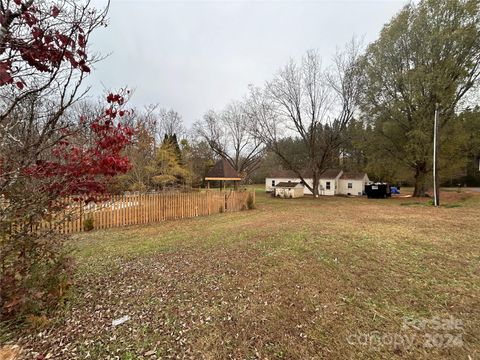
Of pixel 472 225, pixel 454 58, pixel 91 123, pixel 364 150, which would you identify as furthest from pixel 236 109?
pixel 91 123

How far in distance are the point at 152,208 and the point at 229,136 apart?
27.2 m

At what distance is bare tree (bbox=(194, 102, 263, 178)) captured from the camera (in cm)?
3416

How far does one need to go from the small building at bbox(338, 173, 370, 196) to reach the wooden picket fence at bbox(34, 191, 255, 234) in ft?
67.2

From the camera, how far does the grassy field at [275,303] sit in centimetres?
217

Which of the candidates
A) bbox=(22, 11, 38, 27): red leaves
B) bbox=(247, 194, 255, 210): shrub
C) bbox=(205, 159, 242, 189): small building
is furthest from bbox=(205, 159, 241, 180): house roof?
bbox=(22, 11, 38, 27): red leaves

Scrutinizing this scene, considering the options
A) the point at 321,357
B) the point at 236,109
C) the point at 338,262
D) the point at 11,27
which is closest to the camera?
the point at 321,357

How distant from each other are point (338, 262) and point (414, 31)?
20939 millimetres

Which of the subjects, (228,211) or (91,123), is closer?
(91,123)

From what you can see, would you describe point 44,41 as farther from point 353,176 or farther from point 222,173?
point 353,176

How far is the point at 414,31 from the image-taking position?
16.7 meters

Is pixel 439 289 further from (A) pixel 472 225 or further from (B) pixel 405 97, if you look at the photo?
(B) pixel 405 97

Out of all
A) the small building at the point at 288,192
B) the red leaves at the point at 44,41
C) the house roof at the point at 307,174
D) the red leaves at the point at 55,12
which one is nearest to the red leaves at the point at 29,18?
the red leaves at the point at 44,41

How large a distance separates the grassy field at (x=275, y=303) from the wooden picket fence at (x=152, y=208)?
3243 millimetres

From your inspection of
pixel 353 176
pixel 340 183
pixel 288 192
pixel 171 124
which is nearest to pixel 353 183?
pixel 353 176
